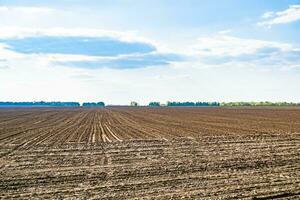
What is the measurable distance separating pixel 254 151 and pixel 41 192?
1046 centimetres

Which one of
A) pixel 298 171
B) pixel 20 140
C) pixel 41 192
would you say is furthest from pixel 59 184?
pixel 20 140

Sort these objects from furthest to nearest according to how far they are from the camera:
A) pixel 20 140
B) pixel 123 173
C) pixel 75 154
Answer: pixel 20 140 → pixel 75 154 → pixel 123 173

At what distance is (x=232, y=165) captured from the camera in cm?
1570

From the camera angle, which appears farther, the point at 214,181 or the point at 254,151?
the point at 254,151

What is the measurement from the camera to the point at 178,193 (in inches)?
460

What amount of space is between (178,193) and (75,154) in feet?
27.0

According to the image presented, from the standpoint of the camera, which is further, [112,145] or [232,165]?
[112,145]

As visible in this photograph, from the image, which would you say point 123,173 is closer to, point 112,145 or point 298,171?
point 298,171

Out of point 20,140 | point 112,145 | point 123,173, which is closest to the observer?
point 123,173

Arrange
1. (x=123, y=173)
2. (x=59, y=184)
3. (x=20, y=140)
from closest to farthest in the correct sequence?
(x=59, y=184), (x=123, y=173), (x=20, y=140)

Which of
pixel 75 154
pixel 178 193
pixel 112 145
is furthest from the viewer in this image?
pixel 112 145

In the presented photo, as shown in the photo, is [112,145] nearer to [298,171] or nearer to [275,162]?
[275,162]

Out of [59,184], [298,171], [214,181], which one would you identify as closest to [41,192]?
[59,184]

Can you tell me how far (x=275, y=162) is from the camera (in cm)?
1627
